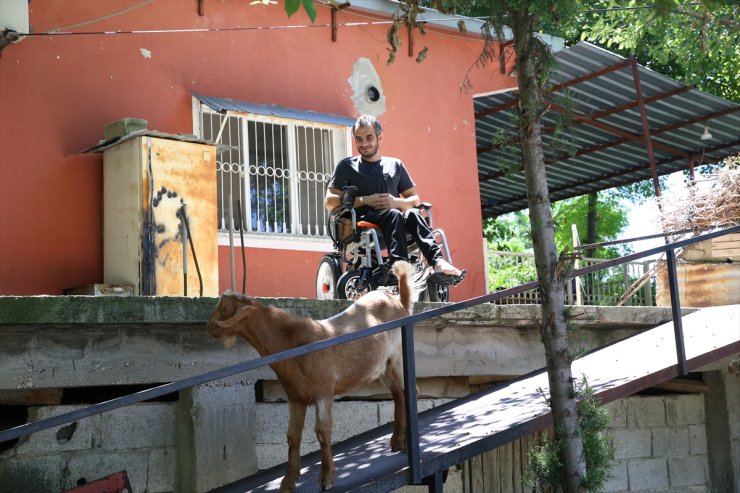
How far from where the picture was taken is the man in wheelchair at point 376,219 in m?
7.21

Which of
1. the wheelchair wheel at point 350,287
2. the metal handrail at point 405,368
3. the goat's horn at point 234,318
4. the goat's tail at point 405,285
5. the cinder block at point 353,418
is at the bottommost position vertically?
the cinder block at point 353,418

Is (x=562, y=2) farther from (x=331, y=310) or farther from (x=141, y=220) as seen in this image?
(x=141, y=220)

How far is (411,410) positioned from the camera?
5.06 m

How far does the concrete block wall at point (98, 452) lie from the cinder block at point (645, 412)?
382 cm

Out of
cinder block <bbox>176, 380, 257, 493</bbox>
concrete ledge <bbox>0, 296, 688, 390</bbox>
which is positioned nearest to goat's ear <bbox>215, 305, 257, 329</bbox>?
concrete ledge <bbox>0, 296, 688, 390</bbox>

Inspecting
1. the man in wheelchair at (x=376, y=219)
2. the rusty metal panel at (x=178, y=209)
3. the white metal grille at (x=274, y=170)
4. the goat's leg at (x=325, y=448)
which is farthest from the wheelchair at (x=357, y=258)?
the white metal grille at (x=274, y=170)

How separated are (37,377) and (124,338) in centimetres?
54

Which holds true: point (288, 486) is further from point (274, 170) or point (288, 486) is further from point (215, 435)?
point (274, 170)

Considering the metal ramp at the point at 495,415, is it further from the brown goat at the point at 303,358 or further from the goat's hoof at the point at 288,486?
the brown goat at the point at 303,358

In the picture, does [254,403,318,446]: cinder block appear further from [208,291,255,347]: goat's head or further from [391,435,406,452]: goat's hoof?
[208,291,255,347]: goat's head

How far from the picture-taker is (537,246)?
531cm

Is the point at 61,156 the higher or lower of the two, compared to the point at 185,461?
higher

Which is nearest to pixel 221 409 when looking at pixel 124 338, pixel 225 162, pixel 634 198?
pixel 124 338

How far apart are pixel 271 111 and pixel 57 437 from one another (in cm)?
547
